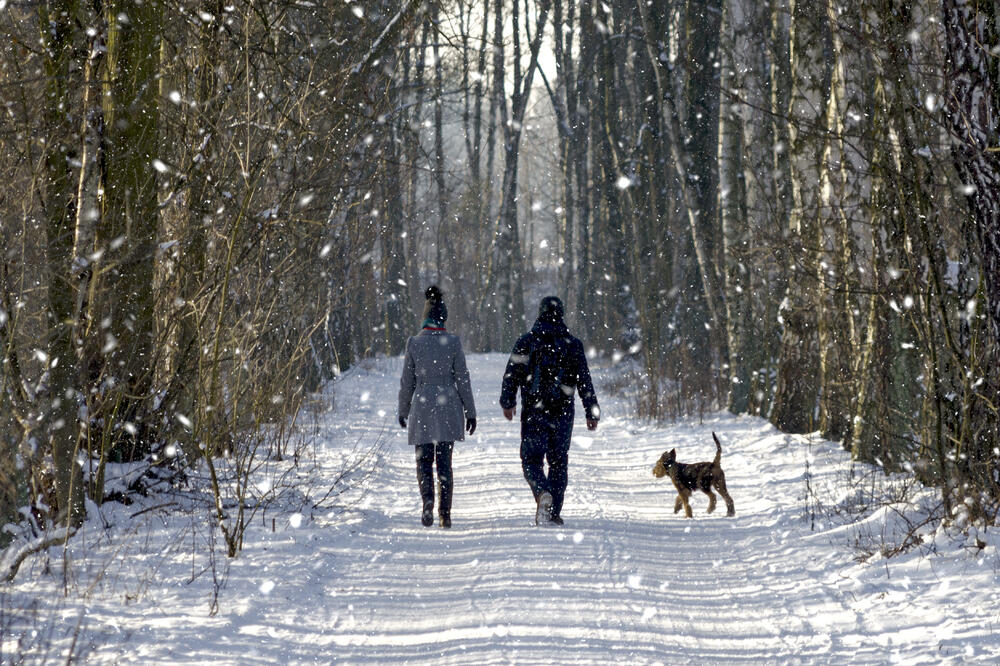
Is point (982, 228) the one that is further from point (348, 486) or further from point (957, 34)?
point (348, 486)

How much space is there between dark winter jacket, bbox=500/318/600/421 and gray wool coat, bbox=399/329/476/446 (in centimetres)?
42

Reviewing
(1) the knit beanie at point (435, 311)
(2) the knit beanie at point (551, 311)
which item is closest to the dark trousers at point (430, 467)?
(1) the knit beanie at point (435, 311)

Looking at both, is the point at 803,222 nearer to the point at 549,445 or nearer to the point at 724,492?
the point at 724,492

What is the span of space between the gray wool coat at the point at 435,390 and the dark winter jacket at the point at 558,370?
1.37 feet

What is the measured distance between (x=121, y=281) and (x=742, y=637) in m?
5.46

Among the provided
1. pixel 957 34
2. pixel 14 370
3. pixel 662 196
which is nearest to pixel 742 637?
pixel 957 34

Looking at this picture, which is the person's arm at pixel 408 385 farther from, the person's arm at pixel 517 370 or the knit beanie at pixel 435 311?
the person's arm at pixel 517 370

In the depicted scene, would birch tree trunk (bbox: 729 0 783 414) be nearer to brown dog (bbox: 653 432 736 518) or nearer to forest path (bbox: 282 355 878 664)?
forest path (bbox: 282 355 878 664)

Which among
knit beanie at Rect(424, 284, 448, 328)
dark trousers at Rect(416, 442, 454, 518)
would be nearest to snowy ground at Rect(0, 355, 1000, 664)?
dark trousers at Rect(416, 442, 454, 518)

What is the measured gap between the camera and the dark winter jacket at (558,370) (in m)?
8.46

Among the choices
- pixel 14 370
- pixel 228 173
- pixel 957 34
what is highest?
pixel 957 34

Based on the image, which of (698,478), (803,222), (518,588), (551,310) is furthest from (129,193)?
(803,222)

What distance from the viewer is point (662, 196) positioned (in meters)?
20.5

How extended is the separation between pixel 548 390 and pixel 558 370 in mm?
215
